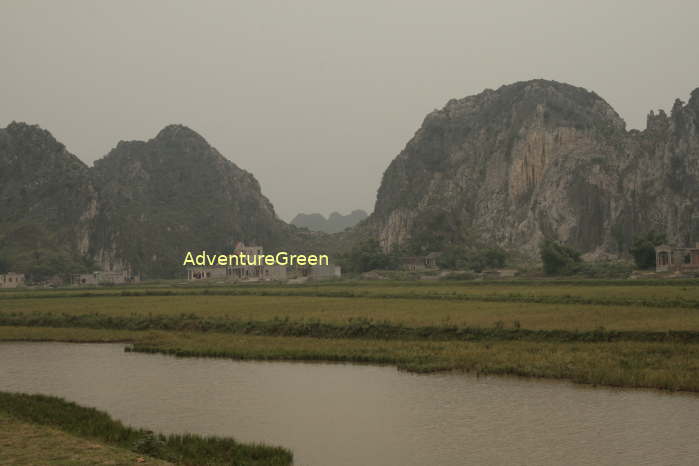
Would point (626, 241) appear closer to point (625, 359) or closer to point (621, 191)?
point (621, 191)

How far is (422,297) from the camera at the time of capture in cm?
5478

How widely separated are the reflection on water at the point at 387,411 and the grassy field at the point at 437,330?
1884mm

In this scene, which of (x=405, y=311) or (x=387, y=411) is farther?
(x=405, y=311)

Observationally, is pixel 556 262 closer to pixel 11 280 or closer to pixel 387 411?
pixel 387 411

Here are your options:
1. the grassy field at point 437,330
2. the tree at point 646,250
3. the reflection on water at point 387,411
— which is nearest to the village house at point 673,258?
the tree at point 646,250

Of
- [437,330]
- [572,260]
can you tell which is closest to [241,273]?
[572,260]

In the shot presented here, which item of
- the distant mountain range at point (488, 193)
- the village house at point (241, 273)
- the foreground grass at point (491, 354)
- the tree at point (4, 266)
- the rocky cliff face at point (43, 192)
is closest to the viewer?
the foreground grass at point (491, 354)

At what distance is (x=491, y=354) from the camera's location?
27359 mm

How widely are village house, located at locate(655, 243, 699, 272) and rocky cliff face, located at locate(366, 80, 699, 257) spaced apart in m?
36.6

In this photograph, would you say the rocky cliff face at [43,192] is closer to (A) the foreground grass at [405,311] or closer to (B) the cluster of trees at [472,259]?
(B) the cluster of trees at [472,259]

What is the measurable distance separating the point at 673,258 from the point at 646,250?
323 cm

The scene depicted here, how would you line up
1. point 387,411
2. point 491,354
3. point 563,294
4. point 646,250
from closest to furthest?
point 387,411 → point 491,354 → point 563,294 → point 646,250

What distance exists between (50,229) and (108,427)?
151 metres

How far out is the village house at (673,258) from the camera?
8238 cm
